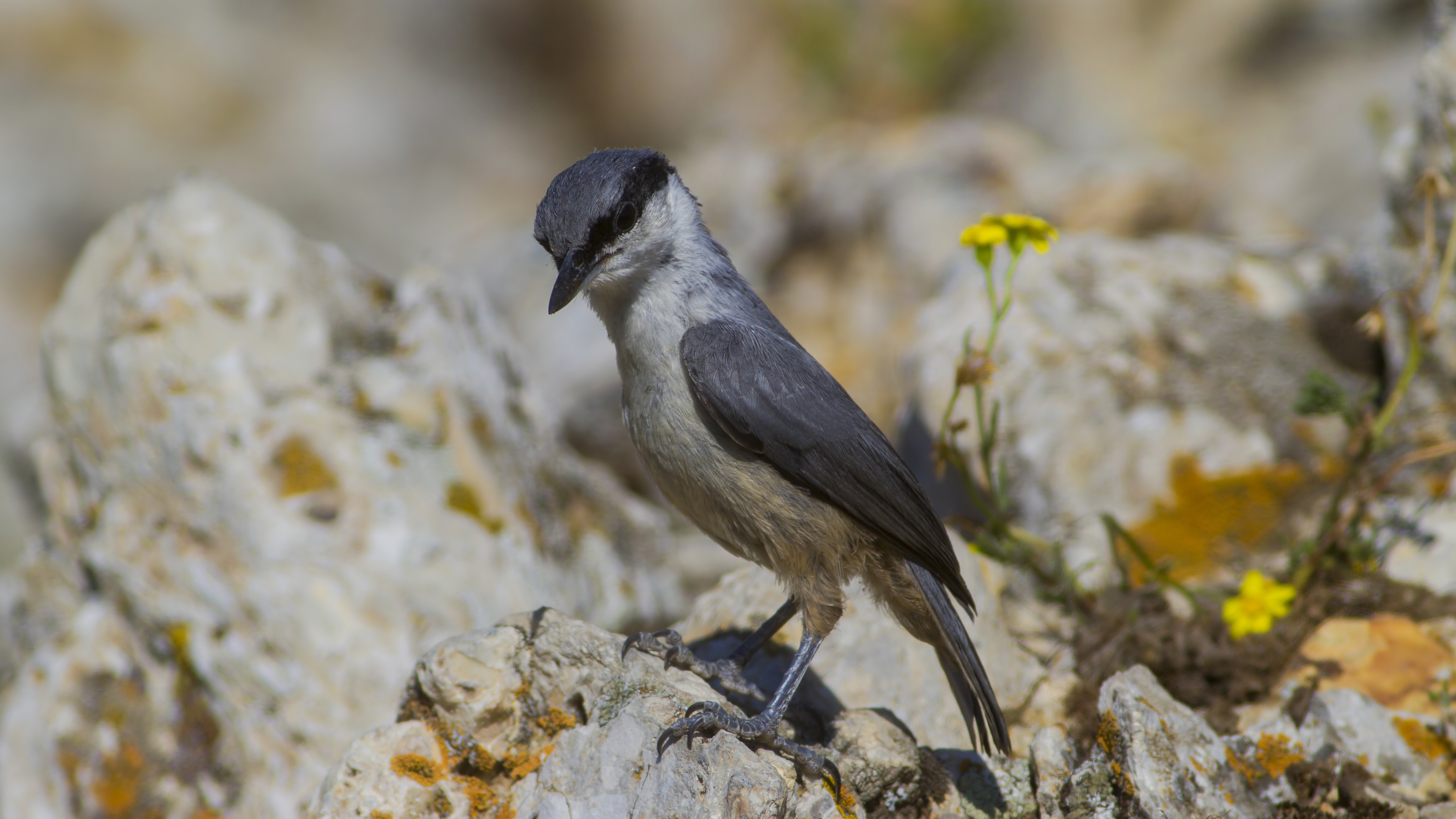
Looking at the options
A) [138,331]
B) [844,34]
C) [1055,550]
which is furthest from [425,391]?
[844,34]

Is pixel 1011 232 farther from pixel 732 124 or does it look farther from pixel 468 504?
pixel 732 124

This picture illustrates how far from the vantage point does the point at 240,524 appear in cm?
524

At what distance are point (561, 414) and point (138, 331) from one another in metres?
3.73

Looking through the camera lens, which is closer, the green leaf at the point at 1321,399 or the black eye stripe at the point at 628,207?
the black eye stripe at the point at 628,207

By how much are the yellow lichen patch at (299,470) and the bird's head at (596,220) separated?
6.79ft

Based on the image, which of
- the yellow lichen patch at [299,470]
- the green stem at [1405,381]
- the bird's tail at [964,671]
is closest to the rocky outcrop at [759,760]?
the bird's tail at [964,671]

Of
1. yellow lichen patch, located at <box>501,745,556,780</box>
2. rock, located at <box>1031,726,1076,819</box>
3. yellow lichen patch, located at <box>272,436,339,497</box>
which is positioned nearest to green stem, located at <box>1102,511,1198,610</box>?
rock, located at <box>1031,726,1076,819</box>

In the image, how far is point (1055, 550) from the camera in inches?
192

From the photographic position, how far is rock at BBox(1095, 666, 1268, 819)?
3.51 metres

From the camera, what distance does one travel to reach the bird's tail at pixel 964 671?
3.95 m

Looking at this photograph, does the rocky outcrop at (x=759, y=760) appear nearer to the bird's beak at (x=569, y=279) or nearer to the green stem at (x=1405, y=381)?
the bird's beak at (x=569, y=279)

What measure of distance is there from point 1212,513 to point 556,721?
3980 millimetres

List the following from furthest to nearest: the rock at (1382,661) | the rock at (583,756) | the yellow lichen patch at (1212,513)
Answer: the yellow lichen patch at (1212,513), the rock at (1382,661), the rock at (583,756)

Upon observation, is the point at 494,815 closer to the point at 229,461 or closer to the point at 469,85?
the point at 229,461
